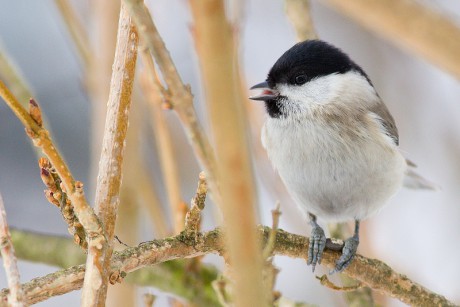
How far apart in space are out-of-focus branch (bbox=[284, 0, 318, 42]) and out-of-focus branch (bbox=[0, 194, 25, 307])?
105 centimetres

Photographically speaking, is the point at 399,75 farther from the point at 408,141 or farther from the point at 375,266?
the point at 375,266

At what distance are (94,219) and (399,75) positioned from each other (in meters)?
1.94

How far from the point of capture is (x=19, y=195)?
2.69 metres

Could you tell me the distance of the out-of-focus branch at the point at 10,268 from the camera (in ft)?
1.94

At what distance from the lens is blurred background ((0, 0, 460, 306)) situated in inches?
83.4

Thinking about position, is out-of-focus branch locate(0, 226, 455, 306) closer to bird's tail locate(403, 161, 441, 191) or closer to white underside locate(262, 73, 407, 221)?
white underside locate(262, 73, 407, 221)

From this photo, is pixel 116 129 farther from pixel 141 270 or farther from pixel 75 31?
pixel 75 31

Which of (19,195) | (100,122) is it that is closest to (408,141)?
(100,122)

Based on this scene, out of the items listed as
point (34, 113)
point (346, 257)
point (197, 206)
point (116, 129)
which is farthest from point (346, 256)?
point (34, 113)

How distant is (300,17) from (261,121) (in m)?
0.37

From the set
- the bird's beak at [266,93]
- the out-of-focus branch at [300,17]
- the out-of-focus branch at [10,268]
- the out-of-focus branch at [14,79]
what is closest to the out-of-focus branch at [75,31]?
the out-of-focus branch at [14,79]

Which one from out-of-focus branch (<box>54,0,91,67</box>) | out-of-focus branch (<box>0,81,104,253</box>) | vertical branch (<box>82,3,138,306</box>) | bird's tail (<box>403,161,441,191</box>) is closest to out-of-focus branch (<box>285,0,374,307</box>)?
bird's tail (<box>403,161,441,191</box>)

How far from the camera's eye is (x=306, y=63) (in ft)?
4.49

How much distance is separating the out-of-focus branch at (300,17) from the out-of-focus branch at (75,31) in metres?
0.51
